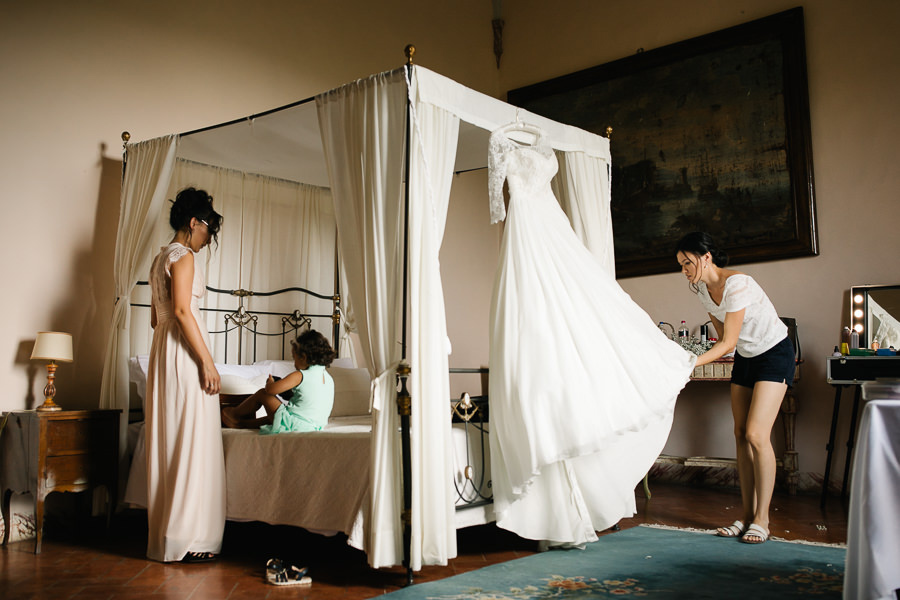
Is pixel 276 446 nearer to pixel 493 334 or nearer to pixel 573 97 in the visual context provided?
pixel 493 334

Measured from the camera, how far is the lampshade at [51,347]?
4.42 metres

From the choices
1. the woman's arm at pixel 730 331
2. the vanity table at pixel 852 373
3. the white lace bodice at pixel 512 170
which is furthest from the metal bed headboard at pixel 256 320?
the vanity table at pixel 852 373

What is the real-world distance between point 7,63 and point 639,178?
5310 millimetres

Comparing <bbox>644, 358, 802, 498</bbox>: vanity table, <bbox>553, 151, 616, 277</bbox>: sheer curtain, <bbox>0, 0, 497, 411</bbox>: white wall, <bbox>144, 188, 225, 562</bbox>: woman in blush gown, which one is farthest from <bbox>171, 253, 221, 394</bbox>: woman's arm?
<bbox>644, 358, 802, 498</bbox>: vanity table

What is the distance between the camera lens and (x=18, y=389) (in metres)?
4.65

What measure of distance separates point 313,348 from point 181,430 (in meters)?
0.83

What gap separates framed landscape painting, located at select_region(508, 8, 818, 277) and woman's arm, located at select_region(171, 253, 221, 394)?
4.46 metres

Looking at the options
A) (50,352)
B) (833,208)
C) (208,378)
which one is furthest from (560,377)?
(833,208)

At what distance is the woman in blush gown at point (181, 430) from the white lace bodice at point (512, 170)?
5.53ft

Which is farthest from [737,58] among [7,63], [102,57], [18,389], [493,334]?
[18,389]

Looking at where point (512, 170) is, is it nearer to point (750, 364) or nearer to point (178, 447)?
point (750, 364)

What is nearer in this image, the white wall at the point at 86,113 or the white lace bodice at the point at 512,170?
the white lace bodice at the point at 512,170

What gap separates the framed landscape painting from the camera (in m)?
6.25

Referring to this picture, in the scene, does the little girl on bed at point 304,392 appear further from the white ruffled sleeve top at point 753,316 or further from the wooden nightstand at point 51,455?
the white ruffled sleeve top at point 753,316
